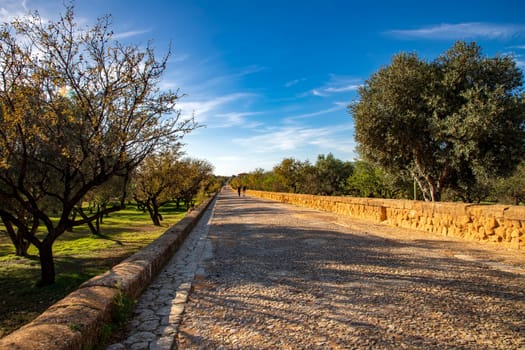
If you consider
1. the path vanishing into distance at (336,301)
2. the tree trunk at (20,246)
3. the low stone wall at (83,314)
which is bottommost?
the tree trunk at (20,246)

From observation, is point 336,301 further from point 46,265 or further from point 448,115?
point 448,115

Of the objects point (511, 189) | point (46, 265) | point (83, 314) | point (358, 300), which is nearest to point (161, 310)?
point (83, 314)

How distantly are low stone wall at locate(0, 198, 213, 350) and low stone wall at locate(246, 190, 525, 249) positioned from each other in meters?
6.74

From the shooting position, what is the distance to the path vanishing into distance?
2.50m

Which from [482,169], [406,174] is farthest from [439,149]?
[406,174]

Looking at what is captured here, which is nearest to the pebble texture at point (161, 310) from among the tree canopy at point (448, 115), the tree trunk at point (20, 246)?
the tree trunk at point (20, 246)

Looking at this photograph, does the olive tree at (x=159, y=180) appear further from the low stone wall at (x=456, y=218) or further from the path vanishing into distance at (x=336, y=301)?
the path vanishing into distance at (x=336, y=301)

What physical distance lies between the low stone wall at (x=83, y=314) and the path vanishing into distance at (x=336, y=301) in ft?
0.73

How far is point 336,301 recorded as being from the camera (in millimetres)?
3303

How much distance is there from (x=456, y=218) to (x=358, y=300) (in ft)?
18.6

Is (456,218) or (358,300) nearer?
(358,300)

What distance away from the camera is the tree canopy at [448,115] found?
11.6 metres

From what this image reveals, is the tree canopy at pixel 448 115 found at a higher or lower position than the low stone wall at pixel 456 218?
higher

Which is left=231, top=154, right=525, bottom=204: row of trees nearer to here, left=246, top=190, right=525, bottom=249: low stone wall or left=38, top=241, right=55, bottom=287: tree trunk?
left=246, top=190, right=525, bottom=249: low stone wall
